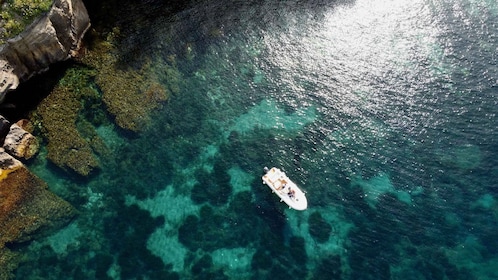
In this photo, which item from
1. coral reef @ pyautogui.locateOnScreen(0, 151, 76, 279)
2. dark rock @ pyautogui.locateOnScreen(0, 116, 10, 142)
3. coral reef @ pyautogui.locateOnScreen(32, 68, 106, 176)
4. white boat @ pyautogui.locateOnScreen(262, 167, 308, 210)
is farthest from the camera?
Result: coral reef @ pyautogui.locateOnScreen(32, 68, 106, 176)

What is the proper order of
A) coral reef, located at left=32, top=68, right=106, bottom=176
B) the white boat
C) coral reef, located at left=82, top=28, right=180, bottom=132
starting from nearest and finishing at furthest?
1. the white boat
2. coral reef, located at left=32, top=68, right=106, bottom=176
3. coral reef, located at left=82, top=28, right=180, bottom=132

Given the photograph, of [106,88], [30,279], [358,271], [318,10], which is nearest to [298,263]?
[358,271]

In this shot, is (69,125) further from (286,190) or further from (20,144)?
(286,190)

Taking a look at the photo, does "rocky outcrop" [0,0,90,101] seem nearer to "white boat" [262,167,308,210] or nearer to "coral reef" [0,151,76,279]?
"coral reef" [0,151,76,279]

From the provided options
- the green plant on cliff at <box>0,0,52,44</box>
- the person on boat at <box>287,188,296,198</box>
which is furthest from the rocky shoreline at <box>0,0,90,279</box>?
the person on boat at <box>287,188,296,198</box>

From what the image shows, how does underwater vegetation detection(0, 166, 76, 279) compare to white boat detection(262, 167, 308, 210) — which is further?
white boat detection(262, 167, 308, 210)

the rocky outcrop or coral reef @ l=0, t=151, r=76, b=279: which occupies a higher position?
the rocky outcrop

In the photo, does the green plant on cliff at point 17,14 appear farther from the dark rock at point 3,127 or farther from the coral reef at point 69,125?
the dark rock at point 3,127

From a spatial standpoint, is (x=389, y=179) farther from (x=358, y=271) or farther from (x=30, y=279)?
(x=30, y=279)
